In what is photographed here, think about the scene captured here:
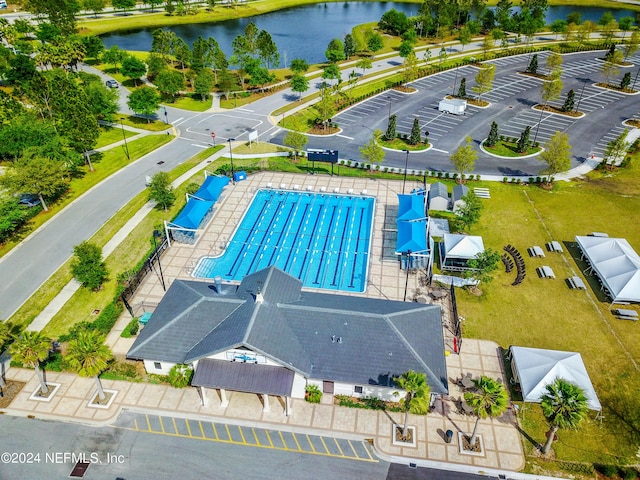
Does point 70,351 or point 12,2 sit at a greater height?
point 12,2

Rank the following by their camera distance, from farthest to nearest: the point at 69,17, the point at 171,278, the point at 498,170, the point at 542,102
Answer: the point at 69,17 → the point at 542,102 → the point at 498,170 → the point at 171,278

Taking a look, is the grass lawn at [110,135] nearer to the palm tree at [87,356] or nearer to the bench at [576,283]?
the palm tree at [87,356]

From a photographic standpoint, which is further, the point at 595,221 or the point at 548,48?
the point at 548,48

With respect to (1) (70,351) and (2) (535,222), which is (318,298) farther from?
(2) (535,222)

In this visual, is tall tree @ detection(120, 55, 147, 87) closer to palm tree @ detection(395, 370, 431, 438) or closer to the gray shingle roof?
the gray shingle roof

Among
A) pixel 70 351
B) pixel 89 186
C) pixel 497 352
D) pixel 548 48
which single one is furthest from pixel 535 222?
pixel 548 48

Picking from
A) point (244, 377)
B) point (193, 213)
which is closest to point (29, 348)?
point (244, 377)

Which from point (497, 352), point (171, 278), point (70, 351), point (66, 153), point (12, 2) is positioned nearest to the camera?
point (70, 351)

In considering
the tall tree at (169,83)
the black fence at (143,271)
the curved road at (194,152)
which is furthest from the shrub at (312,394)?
the tall tree at (169,83)
